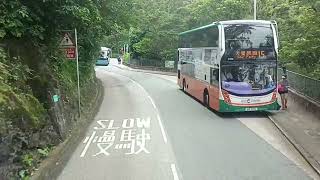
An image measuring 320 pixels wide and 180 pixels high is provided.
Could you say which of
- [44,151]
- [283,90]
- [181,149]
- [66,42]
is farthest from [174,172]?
[283,90]

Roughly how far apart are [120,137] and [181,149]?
9.77ft

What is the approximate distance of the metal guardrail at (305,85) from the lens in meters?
20.7

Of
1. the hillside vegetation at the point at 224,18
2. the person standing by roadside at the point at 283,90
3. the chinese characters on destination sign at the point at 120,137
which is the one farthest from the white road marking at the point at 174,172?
the person standing by roadside at the point at 283,90

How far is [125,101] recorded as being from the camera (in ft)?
91.8

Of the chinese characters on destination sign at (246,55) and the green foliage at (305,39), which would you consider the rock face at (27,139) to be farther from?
the green foliage at (305,39)

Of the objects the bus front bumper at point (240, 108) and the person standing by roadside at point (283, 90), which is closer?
the bus front bumper at point (240, 108)

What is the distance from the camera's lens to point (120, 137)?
16.8 metres

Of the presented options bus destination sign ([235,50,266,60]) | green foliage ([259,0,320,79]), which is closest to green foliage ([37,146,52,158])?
bus destination sign ([235,50,266,60])

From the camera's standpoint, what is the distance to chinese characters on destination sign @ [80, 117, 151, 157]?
48.1 feet

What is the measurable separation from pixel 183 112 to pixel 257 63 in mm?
4502

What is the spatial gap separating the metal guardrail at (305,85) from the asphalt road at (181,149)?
8.29 ft

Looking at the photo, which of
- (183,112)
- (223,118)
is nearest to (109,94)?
(183,112)

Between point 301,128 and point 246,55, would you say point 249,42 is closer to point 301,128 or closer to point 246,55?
point 246,55

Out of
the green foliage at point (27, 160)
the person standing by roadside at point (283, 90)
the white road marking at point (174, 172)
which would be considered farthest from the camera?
the person standing by roadside at point (283, 90)
